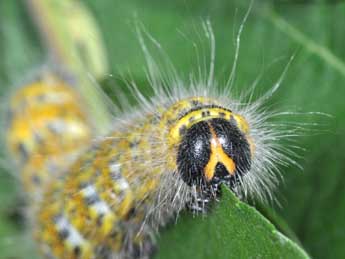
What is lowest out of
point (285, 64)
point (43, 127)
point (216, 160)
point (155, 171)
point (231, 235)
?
point (231, 235)

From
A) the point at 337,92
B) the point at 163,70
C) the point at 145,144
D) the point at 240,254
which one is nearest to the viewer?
the point at 240,254

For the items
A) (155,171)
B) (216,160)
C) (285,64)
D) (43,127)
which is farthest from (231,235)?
(43,127)

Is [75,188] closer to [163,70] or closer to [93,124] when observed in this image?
[163,70]

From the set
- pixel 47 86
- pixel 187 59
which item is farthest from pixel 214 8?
pixel 47 86

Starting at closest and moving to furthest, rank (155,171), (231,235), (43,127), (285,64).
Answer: (231,235) < (155,171) < (285,64) < (43,127)

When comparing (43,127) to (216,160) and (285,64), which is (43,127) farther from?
(216,160)

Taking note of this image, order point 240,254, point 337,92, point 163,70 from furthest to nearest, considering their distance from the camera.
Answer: point 163,70 < point 337,92 < point 240,254

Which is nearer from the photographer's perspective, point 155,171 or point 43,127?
point 155,171
